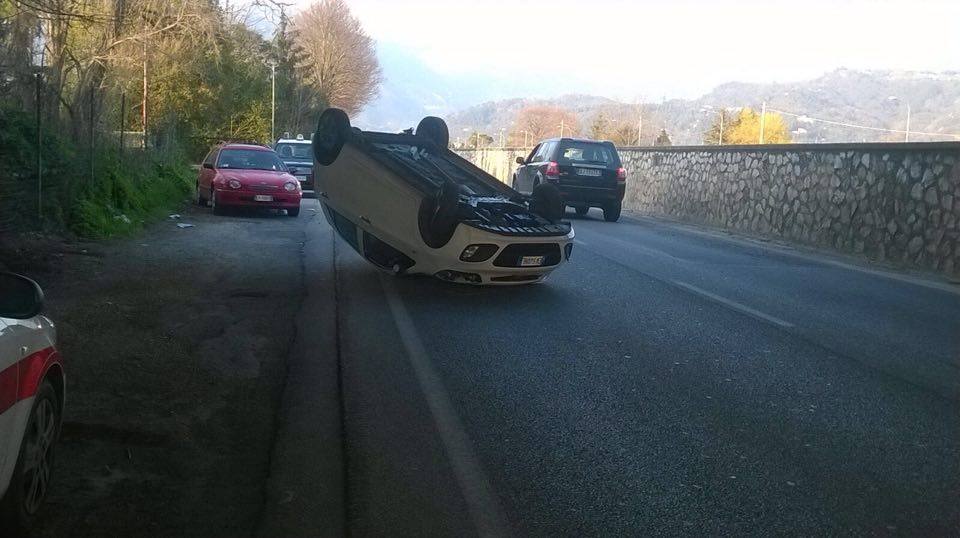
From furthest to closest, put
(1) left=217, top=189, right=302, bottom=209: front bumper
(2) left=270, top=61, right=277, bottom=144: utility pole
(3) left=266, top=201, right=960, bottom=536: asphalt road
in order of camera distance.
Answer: (2) left=270, top=61, right=277, bottom=144: utility pole < (1) left=217, top=189, right=302, bottom=209: front bumper < (3) left=266, top=201, right=960, bottom=536: asphalt road

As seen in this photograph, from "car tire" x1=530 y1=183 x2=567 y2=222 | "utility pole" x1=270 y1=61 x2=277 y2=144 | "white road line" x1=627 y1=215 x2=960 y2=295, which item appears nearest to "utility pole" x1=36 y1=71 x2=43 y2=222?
"car tire" x1=530 y1=183 x2=567 y2=222

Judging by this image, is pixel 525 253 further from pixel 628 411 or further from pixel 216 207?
pixel 216 207

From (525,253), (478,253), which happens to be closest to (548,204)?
(525,253)

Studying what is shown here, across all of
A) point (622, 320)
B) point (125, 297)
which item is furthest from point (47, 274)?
point (622, 320)

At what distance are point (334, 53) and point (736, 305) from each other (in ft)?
249

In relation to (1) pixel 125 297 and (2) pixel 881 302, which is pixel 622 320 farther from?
(1) pixel 125 297

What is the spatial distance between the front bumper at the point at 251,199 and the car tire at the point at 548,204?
1073 centimetres

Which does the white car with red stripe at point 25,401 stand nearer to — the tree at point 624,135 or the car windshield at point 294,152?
the car windshield at point 294,152

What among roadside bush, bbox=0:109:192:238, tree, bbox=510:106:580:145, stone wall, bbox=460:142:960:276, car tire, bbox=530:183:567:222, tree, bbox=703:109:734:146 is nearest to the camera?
car tire, bbox=530:183:567:222

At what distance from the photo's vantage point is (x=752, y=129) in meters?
88.9

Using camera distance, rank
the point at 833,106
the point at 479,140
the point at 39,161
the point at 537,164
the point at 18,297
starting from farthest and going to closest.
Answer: the point at 833,106
the point at 479,140
the point at 537,164
the point at 39,161
the point at 18,297

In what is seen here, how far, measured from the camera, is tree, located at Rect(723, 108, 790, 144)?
85750 mm

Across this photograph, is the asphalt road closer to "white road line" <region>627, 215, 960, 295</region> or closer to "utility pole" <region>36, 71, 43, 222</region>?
"white road line" <region>627, 215, 960, 295</region>

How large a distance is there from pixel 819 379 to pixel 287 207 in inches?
624
